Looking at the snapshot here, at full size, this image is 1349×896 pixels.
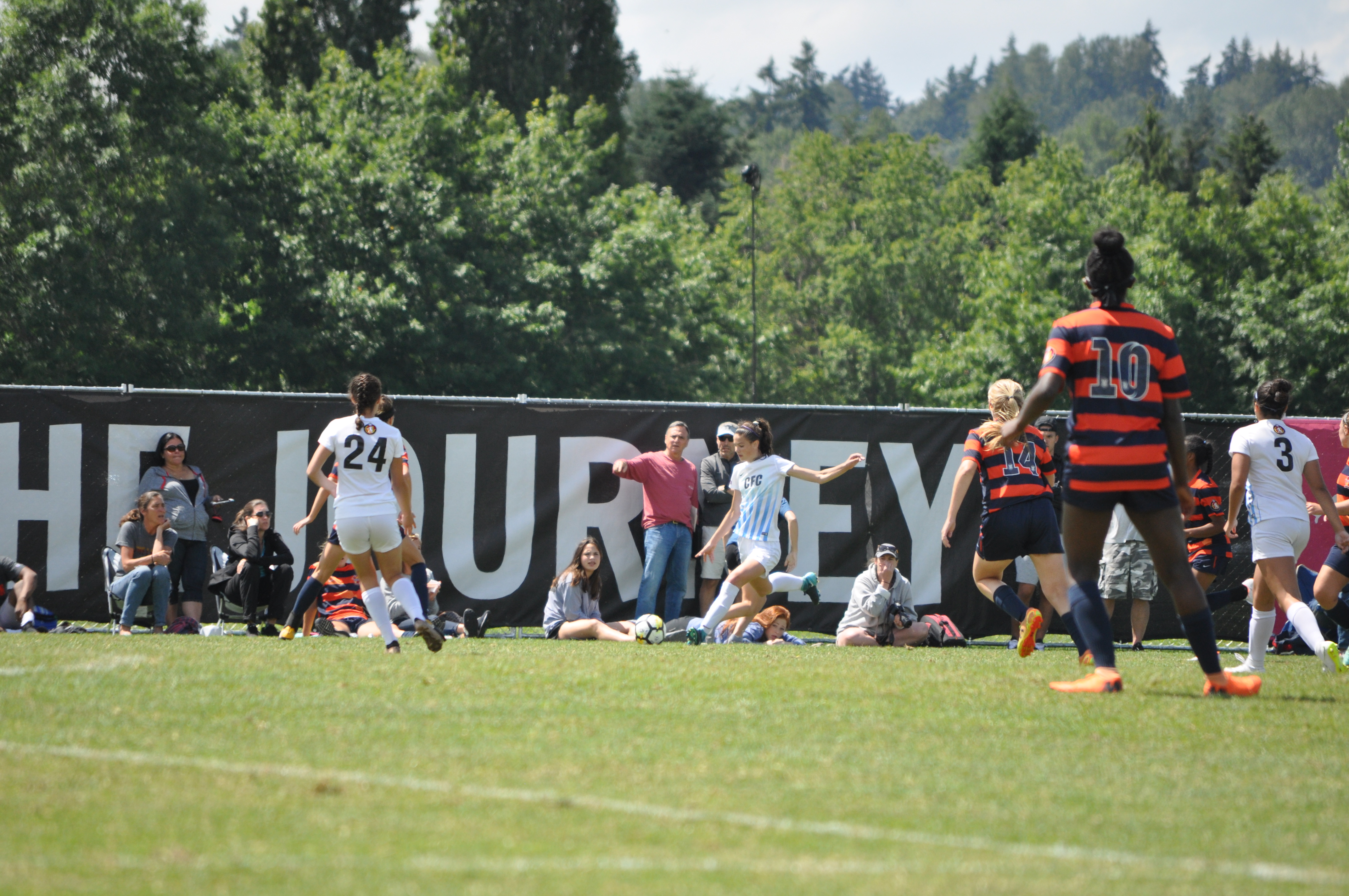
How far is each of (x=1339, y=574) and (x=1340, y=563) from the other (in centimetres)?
8

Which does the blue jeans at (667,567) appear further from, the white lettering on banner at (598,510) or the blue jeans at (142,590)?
the blue jeans at (142,590)

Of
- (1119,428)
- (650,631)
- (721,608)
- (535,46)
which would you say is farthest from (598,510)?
(535,46)

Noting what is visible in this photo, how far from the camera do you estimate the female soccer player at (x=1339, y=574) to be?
894 cm

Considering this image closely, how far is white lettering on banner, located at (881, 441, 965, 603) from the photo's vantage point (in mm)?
12727

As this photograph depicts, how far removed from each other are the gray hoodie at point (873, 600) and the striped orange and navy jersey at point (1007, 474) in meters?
2.40

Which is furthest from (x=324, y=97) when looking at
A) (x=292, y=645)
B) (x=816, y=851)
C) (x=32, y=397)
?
(x=816, y=851)

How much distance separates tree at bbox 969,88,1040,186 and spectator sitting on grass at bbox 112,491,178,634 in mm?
57299

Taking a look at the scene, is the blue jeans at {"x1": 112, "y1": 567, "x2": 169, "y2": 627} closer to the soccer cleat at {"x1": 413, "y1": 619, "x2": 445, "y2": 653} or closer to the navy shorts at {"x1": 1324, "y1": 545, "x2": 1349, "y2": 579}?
the soccer cleat at {"x1": 413, "y1": 619, "x2": 445, "y2": 653}

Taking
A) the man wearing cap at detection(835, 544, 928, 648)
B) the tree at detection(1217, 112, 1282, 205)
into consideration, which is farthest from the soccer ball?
the tree at detection(1217, 112, 1282, 205)

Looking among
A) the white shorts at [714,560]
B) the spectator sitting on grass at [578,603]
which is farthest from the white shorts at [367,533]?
the white shorts at [714,560]

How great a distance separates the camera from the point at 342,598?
40.0 feet

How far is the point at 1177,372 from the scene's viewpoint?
671cm

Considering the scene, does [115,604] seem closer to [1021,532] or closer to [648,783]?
[1021,532]

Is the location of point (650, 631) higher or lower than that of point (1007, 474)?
lower
